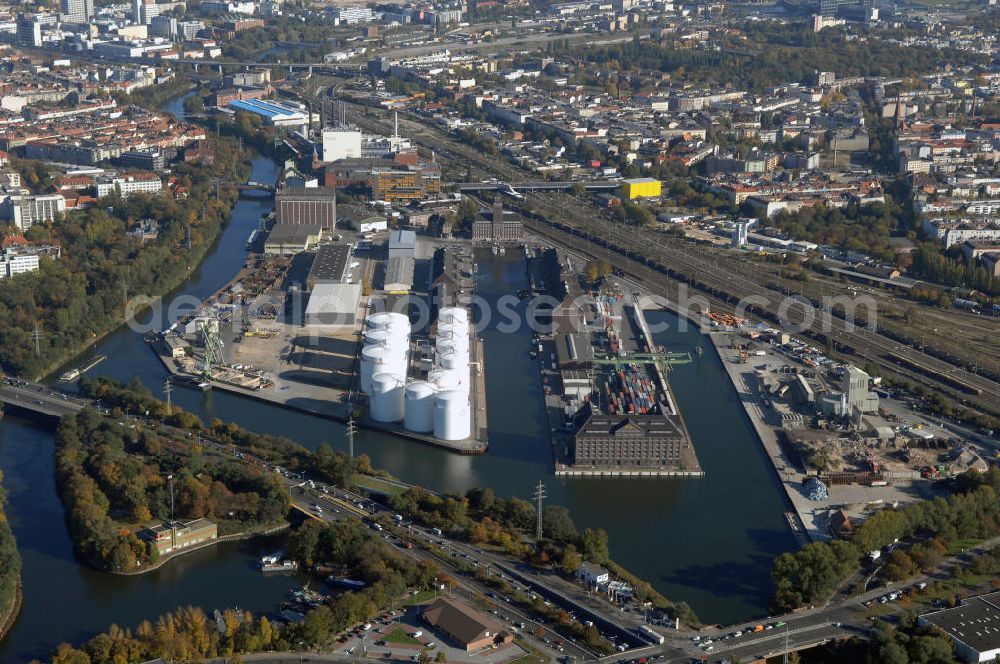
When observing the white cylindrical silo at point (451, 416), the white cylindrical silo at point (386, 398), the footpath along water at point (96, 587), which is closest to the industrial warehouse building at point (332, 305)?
the white cylindrical silo at point (386, 398)

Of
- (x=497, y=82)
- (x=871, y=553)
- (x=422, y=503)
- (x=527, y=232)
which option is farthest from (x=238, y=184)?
(x=871, y=553)

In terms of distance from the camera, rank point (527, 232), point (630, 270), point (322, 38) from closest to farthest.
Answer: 1. point (630, 270)
2. point (527, 232)
3. point (322, 38)

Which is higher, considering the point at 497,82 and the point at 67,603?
the point at 497,82

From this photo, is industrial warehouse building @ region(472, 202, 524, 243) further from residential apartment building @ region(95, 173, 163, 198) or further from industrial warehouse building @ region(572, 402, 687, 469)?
industrial warehouse building @ region(572, 402, 687, 469)

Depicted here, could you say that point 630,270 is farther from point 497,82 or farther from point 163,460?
point 497,82

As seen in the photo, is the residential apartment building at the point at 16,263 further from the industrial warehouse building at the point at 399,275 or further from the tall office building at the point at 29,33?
the tall office building at the point at 29,33

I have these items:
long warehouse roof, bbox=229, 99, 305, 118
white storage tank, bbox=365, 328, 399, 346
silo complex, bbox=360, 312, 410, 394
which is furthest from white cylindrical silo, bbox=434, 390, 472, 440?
long warehouse roof, bbox=229, 99, 305, 118

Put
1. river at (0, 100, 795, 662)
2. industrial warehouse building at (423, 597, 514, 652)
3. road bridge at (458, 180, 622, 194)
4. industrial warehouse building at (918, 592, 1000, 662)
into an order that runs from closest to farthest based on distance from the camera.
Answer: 1. industrial warehouse building at (918, 592, 1000, 662)
2. industrial warehouse building at (423, 597, 514, 652)
3. river at (0, 100, 795, 662)
4. road bridge at (458, 180, 622, 194)
